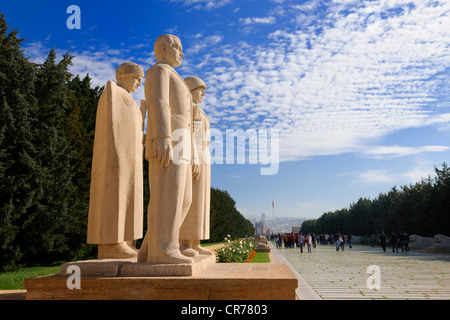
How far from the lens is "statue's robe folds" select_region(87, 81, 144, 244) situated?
5.31 metres

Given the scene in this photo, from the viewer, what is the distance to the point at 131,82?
6.48 meters

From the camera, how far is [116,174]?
17.9ft

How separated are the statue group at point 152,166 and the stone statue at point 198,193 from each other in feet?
0.06

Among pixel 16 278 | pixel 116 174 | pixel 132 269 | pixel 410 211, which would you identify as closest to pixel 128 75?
pixel 116 174

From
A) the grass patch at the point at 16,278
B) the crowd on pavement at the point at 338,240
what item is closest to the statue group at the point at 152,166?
the grass patch at the point at 16,278

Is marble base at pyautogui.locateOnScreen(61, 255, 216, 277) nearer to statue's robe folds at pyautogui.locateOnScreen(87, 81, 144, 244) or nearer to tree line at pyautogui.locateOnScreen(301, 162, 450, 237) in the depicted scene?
statue's robe folds at pyautogui.locateOnScreen(87, 81, 144, 244)

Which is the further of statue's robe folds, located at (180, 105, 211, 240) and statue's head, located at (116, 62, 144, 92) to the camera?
statue's head, located at (116, 62, 144, 92)

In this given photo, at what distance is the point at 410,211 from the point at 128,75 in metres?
44.1

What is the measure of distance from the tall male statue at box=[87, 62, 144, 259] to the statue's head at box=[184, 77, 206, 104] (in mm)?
1383

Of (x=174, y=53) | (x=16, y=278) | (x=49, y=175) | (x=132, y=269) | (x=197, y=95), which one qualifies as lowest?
(x=16, y=278)

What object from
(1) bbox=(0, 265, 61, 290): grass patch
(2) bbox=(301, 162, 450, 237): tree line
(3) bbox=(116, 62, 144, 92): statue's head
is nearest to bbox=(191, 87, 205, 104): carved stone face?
(3) bbox=(116, 62, 144, 92): statue's head

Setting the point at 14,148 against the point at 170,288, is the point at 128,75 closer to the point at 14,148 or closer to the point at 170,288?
the point at 170,288

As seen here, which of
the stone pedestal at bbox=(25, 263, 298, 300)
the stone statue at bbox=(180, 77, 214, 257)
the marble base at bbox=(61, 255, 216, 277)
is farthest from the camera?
the stone statue at bbox=(180, 77, 214, 257)
